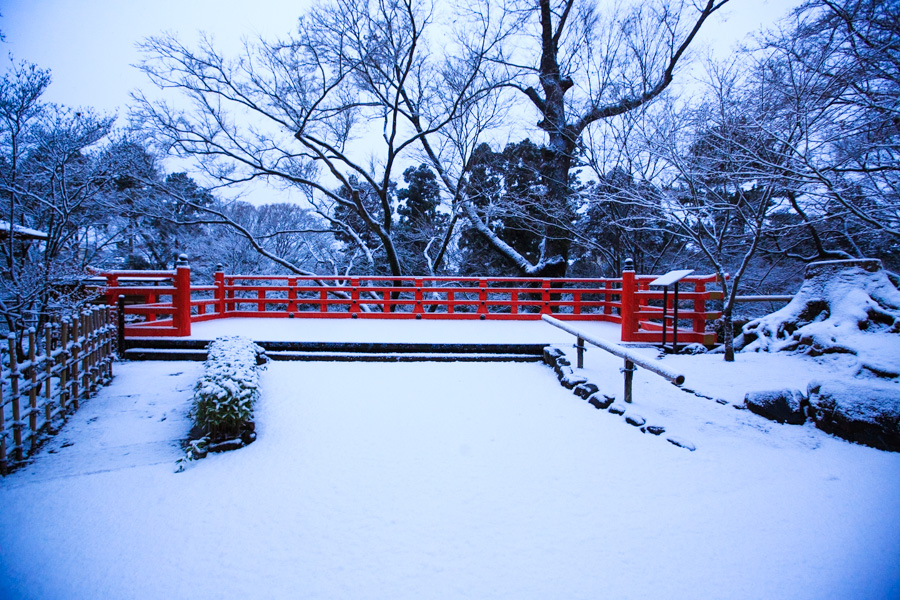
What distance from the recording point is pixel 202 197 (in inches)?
587

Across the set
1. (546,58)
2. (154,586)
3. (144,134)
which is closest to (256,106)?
(144,134)

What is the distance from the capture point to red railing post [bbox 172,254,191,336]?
646 centimetres

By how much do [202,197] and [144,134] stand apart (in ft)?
13.1

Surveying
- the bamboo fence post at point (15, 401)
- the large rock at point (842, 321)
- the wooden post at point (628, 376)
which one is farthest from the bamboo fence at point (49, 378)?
the large rock at point (842, 321)

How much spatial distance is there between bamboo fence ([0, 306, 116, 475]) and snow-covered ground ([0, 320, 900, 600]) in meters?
0.18

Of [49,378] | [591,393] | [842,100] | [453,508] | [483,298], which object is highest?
[842,100]

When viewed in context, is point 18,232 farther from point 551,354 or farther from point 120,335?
point 551,354

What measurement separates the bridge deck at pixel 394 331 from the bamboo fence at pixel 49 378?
1.68m

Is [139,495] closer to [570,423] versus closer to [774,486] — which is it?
[570,423]

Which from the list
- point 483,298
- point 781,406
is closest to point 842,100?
point 781,406

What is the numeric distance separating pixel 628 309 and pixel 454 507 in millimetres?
5012

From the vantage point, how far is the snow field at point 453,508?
1.94 metres

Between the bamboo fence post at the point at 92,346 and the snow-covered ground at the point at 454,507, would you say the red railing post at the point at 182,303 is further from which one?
the snow-covered ground at the point at 454,507

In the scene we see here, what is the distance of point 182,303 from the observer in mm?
6547
